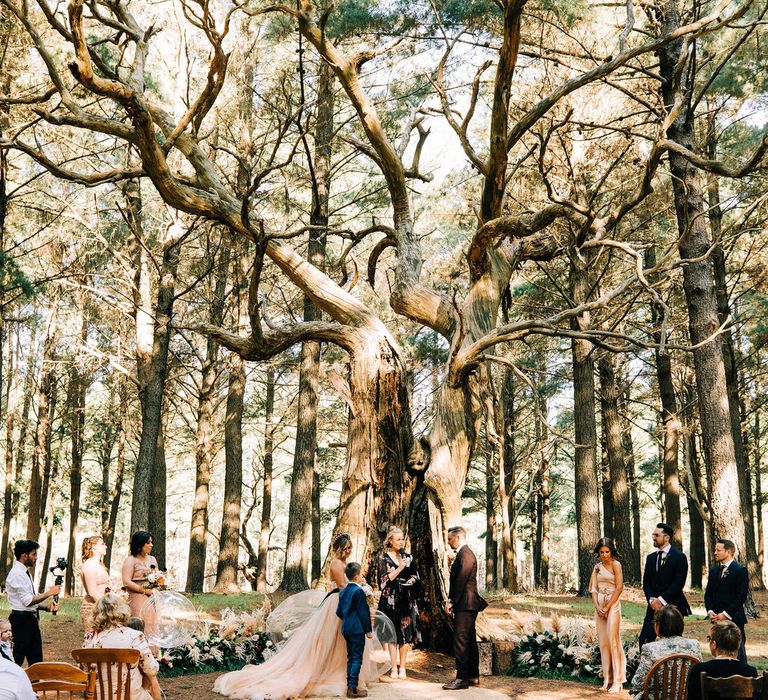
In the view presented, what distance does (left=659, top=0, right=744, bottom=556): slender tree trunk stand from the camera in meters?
11.1

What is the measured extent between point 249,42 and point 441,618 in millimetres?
12794

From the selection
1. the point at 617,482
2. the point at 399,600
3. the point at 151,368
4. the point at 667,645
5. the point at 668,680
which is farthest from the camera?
the point at 617,482

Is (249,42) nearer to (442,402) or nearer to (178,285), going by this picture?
(178,285)

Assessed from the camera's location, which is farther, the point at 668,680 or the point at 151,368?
the point at 151,368

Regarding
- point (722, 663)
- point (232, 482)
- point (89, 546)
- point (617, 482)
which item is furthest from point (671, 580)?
point (232, 482)

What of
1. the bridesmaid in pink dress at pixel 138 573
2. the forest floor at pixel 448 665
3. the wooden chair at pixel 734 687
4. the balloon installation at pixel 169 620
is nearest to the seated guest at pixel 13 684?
the wooden chair at pixel 734 687

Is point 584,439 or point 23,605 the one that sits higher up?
point 584,439

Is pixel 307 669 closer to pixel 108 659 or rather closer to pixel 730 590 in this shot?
pixel 108 659

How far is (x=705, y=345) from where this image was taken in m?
11.8

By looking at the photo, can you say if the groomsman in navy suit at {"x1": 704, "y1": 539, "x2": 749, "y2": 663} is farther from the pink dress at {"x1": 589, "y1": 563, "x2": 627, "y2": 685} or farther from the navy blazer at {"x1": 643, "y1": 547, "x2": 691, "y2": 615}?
the pink dress at {"x1": 589, "y1": 563, "x2": 627, "y2": 685}

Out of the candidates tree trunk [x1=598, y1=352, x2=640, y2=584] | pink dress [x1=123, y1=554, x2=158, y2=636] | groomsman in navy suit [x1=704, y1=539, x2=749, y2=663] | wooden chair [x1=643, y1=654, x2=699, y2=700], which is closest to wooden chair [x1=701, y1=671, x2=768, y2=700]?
wooden chair [x1=643, y1=654, x2=699, y2=700]

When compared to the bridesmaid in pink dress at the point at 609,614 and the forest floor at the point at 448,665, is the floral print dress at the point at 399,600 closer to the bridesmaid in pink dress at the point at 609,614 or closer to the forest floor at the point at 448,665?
the forest floor at the point at 448,665

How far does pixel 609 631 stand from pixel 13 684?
704 cm

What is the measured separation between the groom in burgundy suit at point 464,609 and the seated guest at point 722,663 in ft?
12.7
